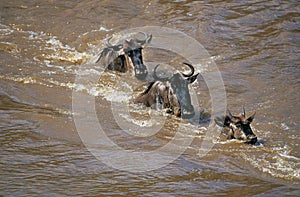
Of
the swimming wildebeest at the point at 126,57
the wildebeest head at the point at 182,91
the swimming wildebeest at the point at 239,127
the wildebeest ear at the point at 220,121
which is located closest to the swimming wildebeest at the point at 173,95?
the wildebeest head at the point at 182,91

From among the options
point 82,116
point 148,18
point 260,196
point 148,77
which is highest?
point 148,18

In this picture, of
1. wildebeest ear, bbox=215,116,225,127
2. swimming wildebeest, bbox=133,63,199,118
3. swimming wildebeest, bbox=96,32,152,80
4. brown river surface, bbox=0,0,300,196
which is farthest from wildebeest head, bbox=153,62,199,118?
swimming wildebeest, bbox=96,32,152,80

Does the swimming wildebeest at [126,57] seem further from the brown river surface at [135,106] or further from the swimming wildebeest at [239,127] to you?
the swimming wildebeest at [239,127]

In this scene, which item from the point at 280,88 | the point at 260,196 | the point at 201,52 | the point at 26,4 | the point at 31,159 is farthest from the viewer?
the point at 26,4

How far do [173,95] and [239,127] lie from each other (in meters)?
1.56

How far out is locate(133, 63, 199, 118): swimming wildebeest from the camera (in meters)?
8.84

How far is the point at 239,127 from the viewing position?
788 centimetres

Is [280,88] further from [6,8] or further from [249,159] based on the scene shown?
[6,8]

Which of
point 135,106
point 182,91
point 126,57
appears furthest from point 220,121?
point 126,57

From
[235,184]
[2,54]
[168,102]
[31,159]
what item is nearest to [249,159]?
[235,184]

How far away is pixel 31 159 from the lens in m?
6.46

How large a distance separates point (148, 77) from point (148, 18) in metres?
4.00

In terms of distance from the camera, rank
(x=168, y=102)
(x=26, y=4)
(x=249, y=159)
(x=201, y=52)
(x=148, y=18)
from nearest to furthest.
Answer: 1. (x=249, y=159)
2. (x=168, y=102)
3. (x=201, y=52)
4. (x=148, y=18)
5. (x=26, y=4)

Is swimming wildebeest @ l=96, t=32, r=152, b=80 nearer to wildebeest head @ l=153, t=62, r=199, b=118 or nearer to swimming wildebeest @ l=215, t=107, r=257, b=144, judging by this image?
wildebeest head @ l=153, t=62, r=199, b=118
